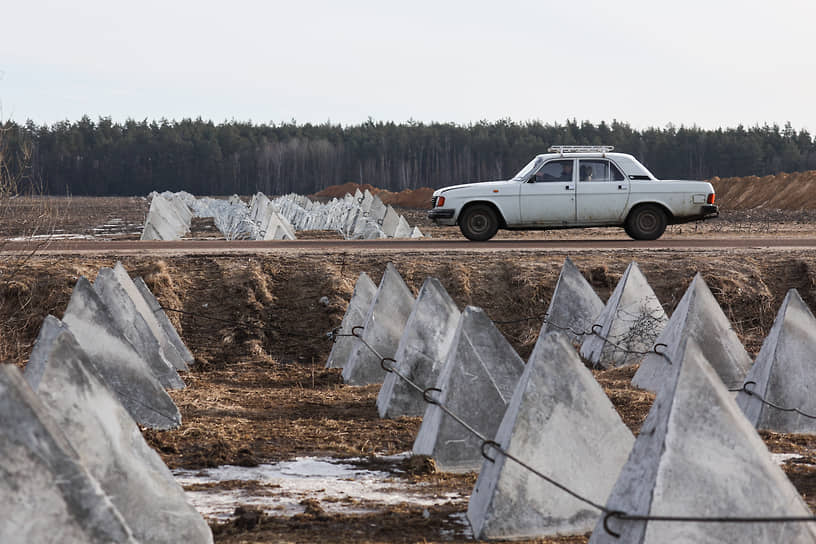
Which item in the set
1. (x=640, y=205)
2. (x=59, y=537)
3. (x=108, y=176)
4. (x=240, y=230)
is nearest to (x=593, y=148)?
(x=640, y=205)

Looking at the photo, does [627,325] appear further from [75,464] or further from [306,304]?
[75,464]

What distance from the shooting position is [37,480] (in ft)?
10.6

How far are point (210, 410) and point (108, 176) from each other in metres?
112

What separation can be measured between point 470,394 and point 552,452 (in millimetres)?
1425

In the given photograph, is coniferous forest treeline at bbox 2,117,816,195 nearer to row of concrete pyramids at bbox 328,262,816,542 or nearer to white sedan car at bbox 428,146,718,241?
white sedan car at bbox 428,146,718,241

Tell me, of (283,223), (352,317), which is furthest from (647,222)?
(283,223)

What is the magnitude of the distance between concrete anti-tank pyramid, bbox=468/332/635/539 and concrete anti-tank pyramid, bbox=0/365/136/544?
1.94m

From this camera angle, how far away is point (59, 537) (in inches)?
128

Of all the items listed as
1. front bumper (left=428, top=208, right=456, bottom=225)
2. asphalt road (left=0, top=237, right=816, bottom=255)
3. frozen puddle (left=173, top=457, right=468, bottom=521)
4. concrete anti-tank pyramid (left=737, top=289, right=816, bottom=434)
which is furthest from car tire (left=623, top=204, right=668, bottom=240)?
frozen puddle (left=173, top=457, right=468, bottom=521)

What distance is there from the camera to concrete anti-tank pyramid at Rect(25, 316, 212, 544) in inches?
160

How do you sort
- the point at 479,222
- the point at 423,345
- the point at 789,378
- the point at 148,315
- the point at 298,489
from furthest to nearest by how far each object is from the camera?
the point at 479,222, the point at 148,315, the point at 423,345, the point at 789,378, the point at 298,489

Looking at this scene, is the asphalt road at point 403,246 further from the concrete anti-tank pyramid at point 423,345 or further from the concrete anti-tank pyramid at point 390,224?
the concrete anti-tank pyramid at point 423,345

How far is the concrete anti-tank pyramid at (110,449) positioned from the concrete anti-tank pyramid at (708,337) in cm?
504

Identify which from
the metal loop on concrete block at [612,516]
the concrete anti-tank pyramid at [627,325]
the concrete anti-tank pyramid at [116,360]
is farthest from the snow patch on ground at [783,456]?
the concrete anti-tank pyramid at [116,360]
